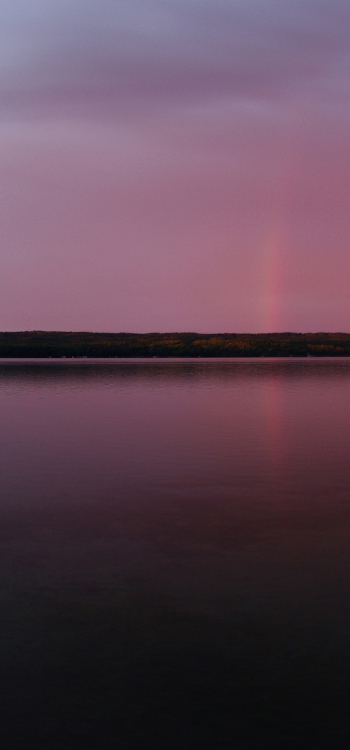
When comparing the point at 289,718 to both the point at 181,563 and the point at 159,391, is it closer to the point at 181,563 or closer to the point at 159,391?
the point at 181,563

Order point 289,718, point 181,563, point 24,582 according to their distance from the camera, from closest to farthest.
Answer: point 289,718, point 24,582, point 181,563

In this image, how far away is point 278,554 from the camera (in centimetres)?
892

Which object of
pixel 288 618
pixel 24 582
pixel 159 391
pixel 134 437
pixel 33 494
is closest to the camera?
pixel 288 618

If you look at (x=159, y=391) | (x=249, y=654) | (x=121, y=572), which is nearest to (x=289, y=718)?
(x=249, y=654)

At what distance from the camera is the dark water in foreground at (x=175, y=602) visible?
17.0ft

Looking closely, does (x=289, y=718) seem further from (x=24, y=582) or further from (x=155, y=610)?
(x=24, y=582)

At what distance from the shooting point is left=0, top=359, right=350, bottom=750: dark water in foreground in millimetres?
5172

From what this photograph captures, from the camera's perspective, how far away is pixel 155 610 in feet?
23.0

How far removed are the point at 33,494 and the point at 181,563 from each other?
4.92 meters

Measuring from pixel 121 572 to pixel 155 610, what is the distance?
1259 millimetres

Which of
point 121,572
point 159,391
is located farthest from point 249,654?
point 159,391

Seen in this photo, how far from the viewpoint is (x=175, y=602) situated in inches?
285

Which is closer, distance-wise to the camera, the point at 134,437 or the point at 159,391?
the point at 134,437

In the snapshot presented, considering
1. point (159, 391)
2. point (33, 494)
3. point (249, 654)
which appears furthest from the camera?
point (159, 391)
